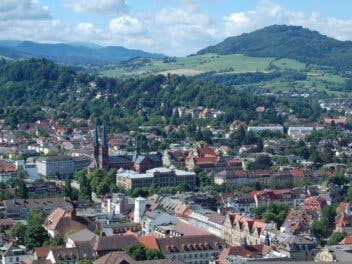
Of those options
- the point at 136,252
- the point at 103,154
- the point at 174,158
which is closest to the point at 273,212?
the point at 136,252

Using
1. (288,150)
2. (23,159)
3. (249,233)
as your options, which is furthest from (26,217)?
(288,150)

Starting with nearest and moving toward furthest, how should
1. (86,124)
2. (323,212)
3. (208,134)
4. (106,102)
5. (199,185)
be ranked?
(323,212)
(199,185)
(208,134)
(86,124)
(106,102)

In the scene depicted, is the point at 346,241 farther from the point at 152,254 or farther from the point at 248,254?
the point at 152,254

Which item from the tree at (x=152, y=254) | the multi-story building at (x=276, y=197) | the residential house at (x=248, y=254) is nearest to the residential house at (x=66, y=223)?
the tree at (x=152, y=254)

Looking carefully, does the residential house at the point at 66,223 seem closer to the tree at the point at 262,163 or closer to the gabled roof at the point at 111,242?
the gabled roof at the point at 111,242

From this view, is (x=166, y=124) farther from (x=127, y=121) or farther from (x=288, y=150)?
(x=288, y=150)

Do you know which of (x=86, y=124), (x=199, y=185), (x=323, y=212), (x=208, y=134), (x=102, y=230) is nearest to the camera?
(x=102, y=230)

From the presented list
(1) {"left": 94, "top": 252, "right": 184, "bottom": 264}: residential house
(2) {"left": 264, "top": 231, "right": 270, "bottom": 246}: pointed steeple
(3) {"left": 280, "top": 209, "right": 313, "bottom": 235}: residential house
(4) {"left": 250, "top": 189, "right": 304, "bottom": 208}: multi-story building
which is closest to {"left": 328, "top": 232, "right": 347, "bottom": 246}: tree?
(3) {"left": 280, "top": 209, "right": 313, "bottom": 235}: residential house
